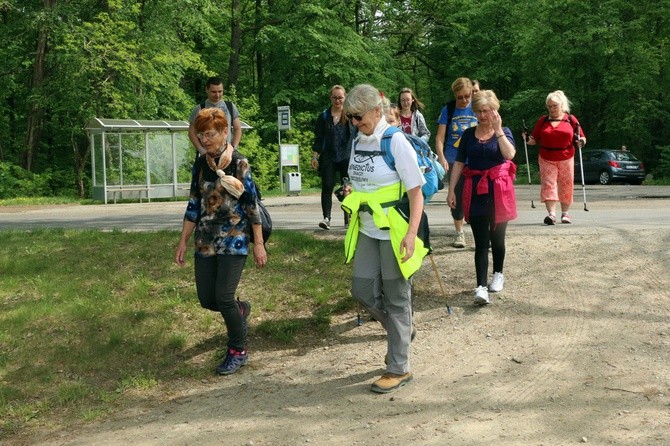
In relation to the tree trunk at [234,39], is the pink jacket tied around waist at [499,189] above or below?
below

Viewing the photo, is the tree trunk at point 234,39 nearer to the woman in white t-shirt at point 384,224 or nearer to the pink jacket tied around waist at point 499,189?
the pink jacket tied around waist at point 499,189

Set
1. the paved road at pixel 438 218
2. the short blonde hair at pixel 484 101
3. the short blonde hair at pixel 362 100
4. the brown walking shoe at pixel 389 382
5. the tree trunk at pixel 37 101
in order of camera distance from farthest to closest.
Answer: the tree trunk at pixel 37 101, the paved road at pixel 438 218, the short blonde hair at pixel 484 101, the brown walking shoe at pixel 389 382, the short blonde hair at pixel 362 100

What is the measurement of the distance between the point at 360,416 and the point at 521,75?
3900 cm

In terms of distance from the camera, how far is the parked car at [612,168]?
101 feet

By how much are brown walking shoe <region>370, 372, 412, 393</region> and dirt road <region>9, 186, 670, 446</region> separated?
55 millimetres

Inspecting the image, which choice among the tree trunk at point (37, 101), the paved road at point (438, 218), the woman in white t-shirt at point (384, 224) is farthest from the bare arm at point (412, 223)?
the tree trunk at point (37, 101)

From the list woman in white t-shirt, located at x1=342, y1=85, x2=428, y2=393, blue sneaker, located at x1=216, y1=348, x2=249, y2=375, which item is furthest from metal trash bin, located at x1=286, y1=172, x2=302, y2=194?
woman in white t-shirt, located at x1=342, y1=85, x2=428, y2=393

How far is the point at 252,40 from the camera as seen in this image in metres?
37.1

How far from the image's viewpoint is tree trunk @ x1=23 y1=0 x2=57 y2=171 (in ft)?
93.0

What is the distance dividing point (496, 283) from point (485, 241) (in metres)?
0.43

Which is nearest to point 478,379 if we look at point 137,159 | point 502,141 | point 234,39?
point 502,141

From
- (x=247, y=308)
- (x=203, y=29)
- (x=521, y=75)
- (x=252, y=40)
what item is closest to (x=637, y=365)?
(x=247, y=308)

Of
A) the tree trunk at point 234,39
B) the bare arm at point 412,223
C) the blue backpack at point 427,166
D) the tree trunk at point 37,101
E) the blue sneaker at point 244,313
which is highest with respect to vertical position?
the tree trunk at point 234,39

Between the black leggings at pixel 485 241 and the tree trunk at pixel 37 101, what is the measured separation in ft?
80.3
